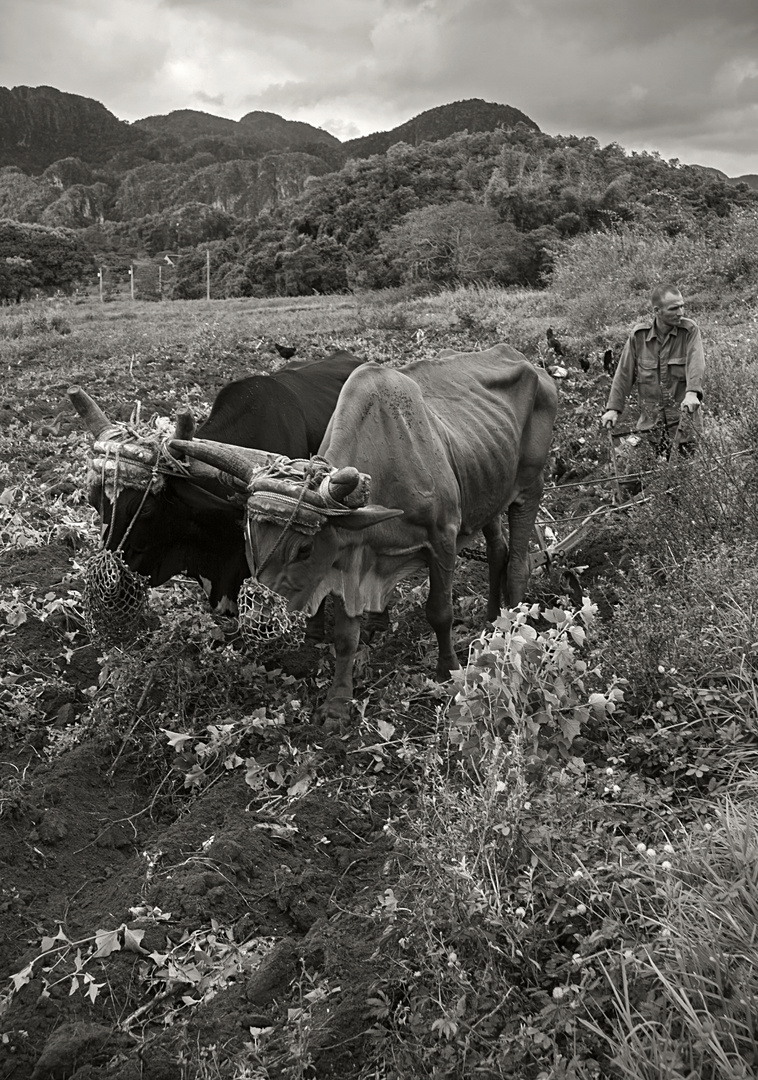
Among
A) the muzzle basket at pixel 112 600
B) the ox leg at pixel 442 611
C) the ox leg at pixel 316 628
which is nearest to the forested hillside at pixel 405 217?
the ox leg at pixel 316 628

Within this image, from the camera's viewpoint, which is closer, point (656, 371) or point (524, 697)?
point (524, 697)

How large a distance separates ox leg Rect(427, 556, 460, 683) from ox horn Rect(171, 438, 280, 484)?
3.80 ft

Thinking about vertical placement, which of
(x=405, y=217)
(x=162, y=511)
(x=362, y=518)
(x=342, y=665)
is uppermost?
(x=405, y=217)

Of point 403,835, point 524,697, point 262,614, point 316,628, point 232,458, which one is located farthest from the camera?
point 316,628

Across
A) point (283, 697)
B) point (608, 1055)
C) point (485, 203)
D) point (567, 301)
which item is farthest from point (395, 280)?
point (608, 1055)

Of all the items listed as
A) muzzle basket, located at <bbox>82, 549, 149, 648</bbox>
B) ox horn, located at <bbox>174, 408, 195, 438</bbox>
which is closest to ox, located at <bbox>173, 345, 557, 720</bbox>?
ox horn, located at <bbox>174, 408, 195, 438</bbox>

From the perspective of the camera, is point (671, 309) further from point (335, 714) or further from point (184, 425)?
point (335, 714)

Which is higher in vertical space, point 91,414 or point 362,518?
point 91,414

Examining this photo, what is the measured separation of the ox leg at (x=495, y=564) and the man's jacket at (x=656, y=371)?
220 centimetres

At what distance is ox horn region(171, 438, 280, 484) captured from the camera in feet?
15.2

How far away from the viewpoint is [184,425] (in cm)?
496

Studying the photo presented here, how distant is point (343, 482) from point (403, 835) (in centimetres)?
154

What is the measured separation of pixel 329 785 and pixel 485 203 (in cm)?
4155

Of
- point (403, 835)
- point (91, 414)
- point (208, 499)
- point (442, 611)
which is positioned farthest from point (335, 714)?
point (91, 414)
